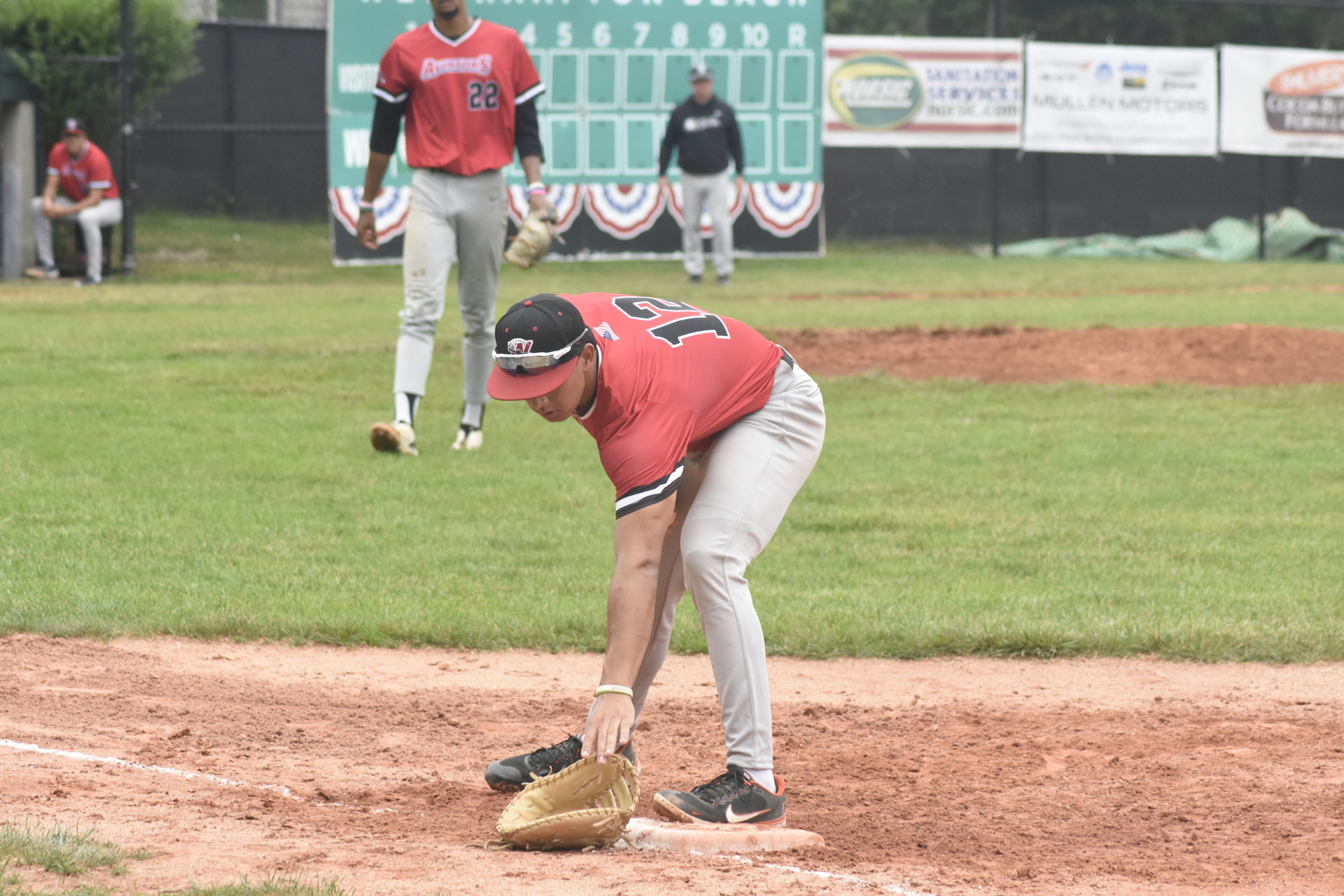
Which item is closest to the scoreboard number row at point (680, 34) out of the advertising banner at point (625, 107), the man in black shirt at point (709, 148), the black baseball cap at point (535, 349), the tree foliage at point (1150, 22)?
the advertising banner at point (625, 107)

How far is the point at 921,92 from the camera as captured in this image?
2067cm

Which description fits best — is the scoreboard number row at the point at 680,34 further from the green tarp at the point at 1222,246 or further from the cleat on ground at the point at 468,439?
the cleat on ground at the point at 468,439

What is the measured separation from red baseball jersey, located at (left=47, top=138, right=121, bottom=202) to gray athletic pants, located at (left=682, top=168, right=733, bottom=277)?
257 inches

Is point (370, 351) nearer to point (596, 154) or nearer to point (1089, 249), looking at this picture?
point (596, 154)

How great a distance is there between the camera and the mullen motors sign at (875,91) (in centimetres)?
2033

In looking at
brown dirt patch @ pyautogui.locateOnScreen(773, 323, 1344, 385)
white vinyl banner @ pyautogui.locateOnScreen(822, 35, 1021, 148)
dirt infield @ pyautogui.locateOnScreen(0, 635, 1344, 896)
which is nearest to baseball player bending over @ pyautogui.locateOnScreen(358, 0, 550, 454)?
dirt infield @ pyautogui.locateOnScreen(0, 635, 1344, 896)

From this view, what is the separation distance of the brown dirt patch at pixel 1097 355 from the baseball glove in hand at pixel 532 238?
3448 millimetres

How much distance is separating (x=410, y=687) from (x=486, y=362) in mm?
3367

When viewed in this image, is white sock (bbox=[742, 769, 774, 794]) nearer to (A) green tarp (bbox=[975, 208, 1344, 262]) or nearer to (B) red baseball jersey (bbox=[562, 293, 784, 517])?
(B) red baseball jersey (bbox=[562, 293, 784, 517])

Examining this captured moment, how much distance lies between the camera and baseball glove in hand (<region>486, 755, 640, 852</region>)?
337 cm

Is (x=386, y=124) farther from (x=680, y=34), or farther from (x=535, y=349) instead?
(x=680, y=34)

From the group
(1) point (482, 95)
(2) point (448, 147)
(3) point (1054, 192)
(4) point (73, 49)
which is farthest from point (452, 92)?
(3) point (1054, 192)

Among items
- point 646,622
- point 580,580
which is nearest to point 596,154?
point 580,580

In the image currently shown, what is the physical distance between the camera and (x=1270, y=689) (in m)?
4.88
